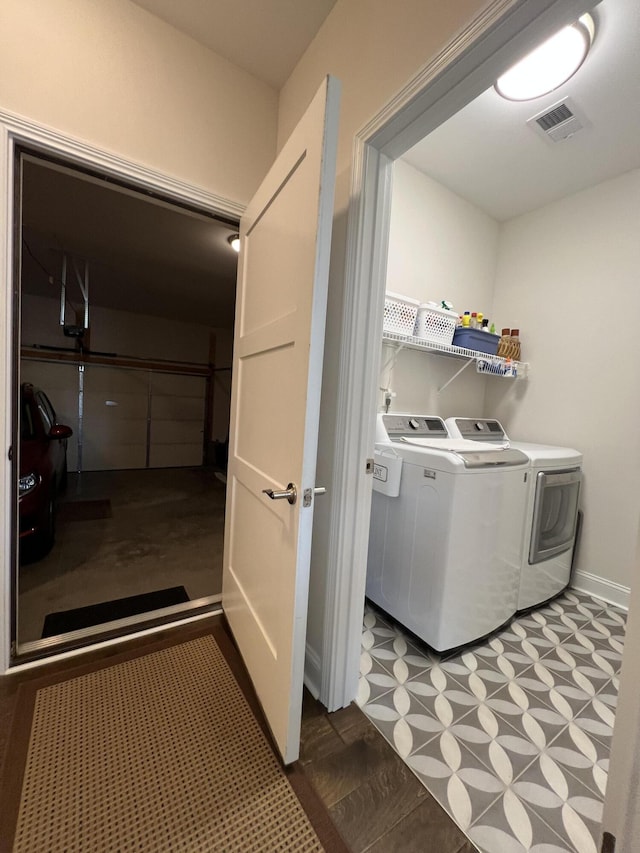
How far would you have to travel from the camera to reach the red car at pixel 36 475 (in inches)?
84.4

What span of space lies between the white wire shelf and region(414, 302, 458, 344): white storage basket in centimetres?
4

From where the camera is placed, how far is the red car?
2143 mm

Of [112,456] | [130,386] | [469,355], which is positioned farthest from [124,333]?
[469,355]

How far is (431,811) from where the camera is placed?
100 centimetres

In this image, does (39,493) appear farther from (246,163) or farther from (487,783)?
(487,783)

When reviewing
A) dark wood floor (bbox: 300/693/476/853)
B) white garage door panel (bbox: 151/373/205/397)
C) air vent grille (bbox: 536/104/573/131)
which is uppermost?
air vent grille (bbox: 536/104/573/131)

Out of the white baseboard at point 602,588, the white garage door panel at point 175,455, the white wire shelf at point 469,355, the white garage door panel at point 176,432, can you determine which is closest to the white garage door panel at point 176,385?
the white garage door panel at point 176,432

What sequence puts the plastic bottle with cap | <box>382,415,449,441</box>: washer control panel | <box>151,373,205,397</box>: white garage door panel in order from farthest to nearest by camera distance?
<box>151,373,205,397</box>: white garage door panel < the plastic bottle with cap < <box>382,415,449,441</box>: washer control panel

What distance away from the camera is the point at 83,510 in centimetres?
331

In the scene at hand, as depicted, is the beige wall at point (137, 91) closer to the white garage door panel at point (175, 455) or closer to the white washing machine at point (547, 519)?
the white washing machine at point (547, 519)

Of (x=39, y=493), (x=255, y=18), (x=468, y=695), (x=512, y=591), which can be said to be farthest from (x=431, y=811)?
(x=255, y=18)

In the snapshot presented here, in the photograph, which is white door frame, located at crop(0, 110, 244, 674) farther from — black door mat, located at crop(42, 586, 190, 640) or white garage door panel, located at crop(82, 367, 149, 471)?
white garage door panel, located at crop(82, 367, 149, 471)

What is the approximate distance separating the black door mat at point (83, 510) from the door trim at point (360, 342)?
2763 millimetres

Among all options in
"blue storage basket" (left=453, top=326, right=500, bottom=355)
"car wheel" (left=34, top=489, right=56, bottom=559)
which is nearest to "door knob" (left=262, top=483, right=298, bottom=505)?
"blue storage basket" (left=453, top=326, right=500, bottom=355)
